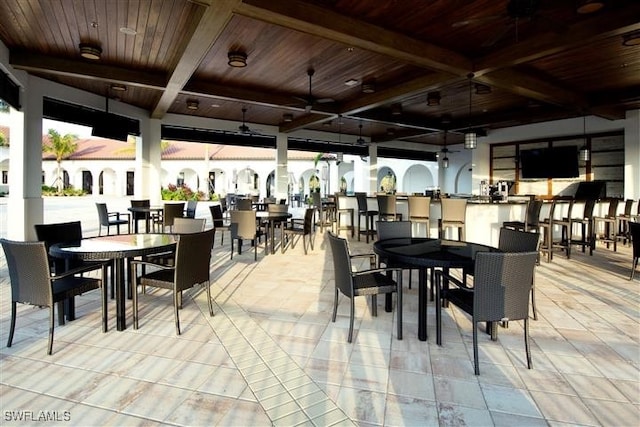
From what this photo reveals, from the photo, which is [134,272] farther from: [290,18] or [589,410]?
[589,410]

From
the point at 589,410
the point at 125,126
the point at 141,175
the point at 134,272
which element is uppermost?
the point at 125,126

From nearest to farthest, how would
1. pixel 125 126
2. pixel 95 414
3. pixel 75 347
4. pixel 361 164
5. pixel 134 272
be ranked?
1. pixel 95 414
2. pixel 75 347
3. pixel 134 272
4. pixel 125 126
5. pixel 361 164

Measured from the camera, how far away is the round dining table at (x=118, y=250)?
107 inches

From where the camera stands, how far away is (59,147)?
22.1 m

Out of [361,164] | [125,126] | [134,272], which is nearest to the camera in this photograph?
[134,272]

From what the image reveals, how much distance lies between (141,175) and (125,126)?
1.42 m

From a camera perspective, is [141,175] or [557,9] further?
[141,175]

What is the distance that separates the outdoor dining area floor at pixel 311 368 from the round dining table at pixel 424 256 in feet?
1.01

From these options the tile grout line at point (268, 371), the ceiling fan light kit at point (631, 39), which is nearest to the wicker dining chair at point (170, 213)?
the tile grout line at point (268, 371)

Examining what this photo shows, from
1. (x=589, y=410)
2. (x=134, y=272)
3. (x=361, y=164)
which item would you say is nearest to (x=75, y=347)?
(x=134, y=272)

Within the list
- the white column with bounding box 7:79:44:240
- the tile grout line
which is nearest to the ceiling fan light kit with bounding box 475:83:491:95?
the tile grout line

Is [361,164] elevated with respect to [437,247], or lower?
elevated

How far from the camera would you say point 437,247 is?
3.08 metres

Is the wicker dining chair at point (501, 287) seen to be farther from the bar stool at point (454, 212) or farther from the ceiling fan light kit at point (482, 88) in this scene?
the ceiling fan light kit at point (482, 88)
